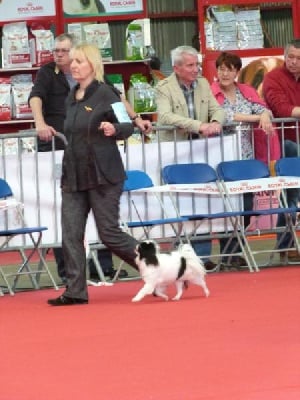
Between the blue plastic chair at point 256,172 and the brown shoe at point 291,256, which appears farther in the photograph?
the brown shoe at point 291,256

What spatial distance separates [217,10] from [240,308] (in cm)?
849

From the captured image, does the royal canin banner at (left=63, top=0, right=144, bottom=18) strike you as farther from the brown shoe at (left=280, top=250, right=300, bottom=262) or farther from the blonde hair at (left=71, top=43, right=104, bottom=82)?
the blonde hair at (left=71, top=43, right=104, bottom=82)

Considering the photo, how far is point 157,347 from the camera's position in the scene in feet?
22.5

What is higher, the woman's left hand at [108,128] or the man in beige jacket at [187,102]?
the man in beige jacket at [187,102]

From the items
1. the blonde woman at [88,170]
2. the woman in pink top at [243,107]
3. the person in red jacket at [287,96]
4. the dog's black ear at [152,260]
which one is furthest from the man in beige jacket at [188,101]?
the dog's black ear at [152,260]

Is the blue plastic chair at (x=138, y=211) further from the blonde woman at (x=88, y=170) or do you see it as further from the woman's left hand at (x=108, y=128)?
the woman's left hand at (x=108, y=128)

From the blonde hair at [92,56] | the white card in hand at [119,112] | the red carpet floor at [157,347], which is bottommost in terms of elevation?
the red carpet floor at [157,347]

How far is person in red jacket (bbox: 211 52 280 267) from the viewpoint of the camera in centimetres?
1160

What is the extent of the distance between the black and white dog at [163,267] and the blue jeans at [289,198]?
8.92 ft

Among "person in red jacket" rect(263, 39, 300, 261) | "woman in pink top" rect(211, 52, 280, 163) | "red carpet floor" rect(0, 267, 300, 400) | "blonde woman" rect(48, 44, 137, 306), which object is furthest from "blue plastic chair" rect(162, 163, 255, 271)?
"blonde woman" rect(48, 44, 137, 306)

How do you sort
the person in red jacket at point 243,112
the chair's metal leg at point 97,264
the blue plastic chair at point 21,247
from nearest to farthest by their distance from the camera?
the blue plastic chair at point 21,247
the chair's metal leg at point 97,264
the person in red jacket at point 243,112

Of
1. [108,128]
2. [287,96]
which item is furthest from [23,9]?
[108,128]

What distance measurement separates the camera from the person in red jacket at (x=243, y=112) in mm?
11602

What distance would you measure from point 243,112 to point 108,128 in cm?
291
